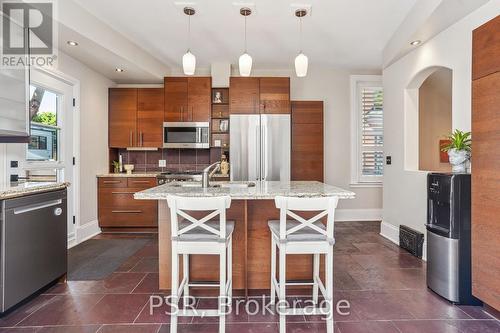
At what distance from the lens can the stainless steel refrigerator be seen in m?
4.37

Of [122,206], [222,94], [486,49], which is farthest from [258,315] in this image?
[222,94]

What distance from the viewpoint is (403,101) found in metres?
3.71

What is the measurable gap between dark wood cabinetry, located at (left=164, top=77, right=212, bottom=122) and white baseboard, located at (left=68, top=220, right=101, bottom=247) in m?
1.98

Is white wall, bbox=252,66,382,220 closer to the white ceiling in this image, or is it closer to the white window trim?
the white window trim

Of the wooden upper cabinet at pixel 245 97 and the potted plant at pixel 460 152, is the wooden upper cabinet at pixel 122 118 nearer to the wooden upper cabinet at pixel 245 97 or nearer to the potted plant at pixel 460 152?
the wooden upper cabinet at pixel 245 97

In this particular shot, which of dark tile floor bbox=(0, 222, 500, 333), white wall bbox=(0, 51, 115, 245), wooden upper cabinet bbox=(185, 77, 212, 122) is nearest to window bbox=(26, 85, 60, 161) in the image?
white wall bbox=(0, 51, 115, 245)

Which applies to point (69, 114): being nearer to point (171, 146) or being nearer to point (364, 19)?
point (171, 146)

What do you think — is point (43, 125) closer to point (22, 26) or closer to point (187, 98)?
point (22, 26)

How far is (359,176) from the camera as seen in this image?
521cm

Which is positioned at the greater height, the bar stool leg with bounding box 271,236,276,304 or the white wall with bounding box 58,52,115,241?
the white wall with bounding box 58,52,115,241

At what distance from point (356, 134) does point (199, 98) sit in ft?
9.32

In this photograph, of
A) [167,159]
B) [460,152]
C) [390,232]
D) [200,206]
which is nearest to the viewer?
[200,206]

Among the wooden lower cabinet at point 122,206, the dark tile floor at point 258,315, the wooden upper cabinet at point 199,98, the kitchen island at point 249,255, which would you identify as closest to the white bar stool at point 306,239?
the dark tile floor at point 258,315

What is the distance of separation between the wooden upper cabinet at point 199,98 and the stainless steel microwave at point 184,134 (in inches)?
5.4
